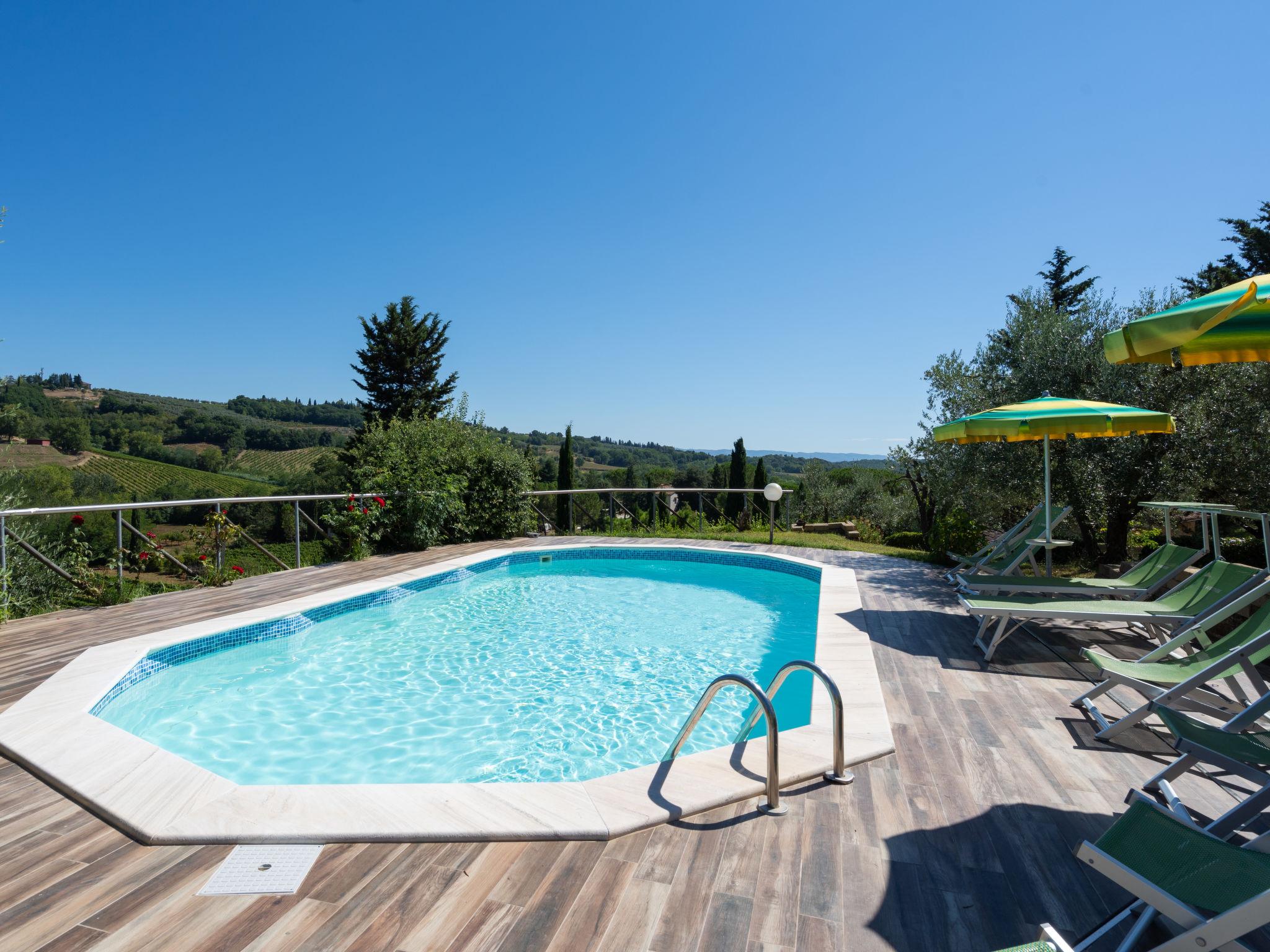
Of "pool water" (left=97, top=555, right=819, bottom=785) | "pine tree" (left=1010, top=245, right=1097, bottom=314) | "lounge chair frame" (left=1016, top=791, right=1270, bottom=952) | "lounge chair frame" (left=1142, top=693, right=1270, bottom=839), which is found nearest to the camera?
"lounge chair frame" (left=1016, top=791, right=1270, bottom=952)

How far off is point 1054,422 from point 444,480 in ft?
26.7

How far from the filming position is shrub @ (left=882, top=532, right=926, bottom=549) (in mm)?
12000

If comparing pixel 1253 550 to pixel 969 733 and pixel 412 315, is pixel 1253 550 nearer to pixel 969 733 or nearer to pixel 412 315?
pixel 969 733

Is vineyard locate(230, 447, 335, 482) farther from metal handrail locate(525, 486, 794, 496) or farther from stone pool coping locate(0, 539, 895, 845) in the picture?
stone pool coping locate(0, 539, 895, 845)

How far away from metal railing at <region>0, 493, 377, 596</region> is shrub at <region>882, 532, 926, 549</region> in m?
10.1

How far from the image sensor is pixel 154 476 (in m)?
29.9

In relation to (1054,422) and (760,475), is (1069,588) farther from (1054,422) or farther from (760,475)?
(760,475)

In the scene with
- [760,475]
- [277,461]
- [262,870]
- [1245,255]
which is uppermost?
[1245,255]

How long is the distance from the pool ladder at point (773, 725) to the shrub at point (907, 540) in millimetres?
9952

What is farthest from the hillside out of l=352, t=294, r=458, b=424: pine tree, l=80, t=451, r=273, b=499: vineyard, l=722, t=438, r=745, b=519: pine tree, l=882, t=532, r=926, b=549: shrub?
l=882, t=532, r=926, b=549: shrub

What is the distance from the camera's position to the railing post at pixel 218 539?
22.7 feet

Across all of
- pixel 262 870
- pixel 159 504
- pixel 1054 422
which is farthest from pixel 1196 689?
pixel 159 504

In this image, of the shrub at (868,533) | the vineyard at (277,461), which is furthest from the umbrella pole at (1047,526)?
the vineyard at (277,461)

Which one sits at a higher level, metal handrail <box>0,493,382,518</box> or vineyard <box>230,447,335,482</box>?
vineyard <box>230,447,335,482</box>
